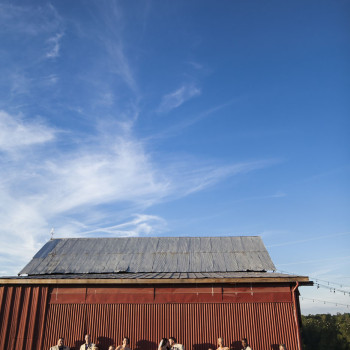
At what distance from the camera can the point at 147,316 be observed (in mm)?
13664

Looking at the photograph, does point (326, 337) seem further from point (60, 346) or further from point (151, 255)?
point (60, 346)

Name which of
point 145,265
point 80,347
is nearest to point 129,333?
point 80,347

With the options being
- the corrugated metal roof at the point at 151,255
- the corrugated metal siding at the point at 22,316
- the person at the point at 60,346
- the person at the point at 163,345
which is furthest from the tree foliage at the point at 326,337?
the corrugated metal siding at the point at 22,316

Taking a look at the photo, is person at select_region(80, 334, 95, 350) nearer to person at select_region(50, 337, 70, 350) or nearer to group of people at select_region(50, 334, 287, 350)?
group of people at select_region(50, 334, 287, 350)

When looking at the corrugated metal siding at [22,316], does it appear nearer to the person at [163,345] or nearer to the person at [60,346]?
the person at [60,346]

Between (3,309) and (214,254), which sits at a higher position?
(214,254)

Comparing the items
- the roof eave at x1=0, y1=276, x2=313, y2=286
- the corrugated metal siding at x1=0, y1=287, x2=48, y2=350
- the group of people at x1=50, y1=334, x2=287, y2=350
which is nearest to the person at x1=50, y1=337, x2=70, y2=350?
the group of people at x1=50, y1=334, x2=287, y2=350

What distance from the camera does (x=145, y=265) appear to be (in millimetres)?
17094

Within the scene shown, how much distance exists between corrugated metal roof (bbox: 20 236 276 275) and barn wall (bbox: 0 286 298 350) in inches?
99.4

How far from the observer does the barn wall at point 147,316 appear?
13.3 metres

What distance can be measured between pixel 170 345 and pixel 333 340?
173ft

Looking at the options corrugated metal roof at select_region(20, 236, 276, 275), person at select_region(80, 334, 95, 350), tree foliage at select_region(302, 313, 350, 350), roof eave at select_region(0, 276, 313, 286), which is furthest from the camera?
tree foliage at select_region(302, 313, 350, 350)

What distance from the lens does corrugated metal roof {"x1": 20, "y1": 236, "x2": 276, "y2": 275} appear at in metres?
16.8

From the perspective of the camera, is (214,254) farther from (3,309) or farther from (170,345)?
(3,309)
